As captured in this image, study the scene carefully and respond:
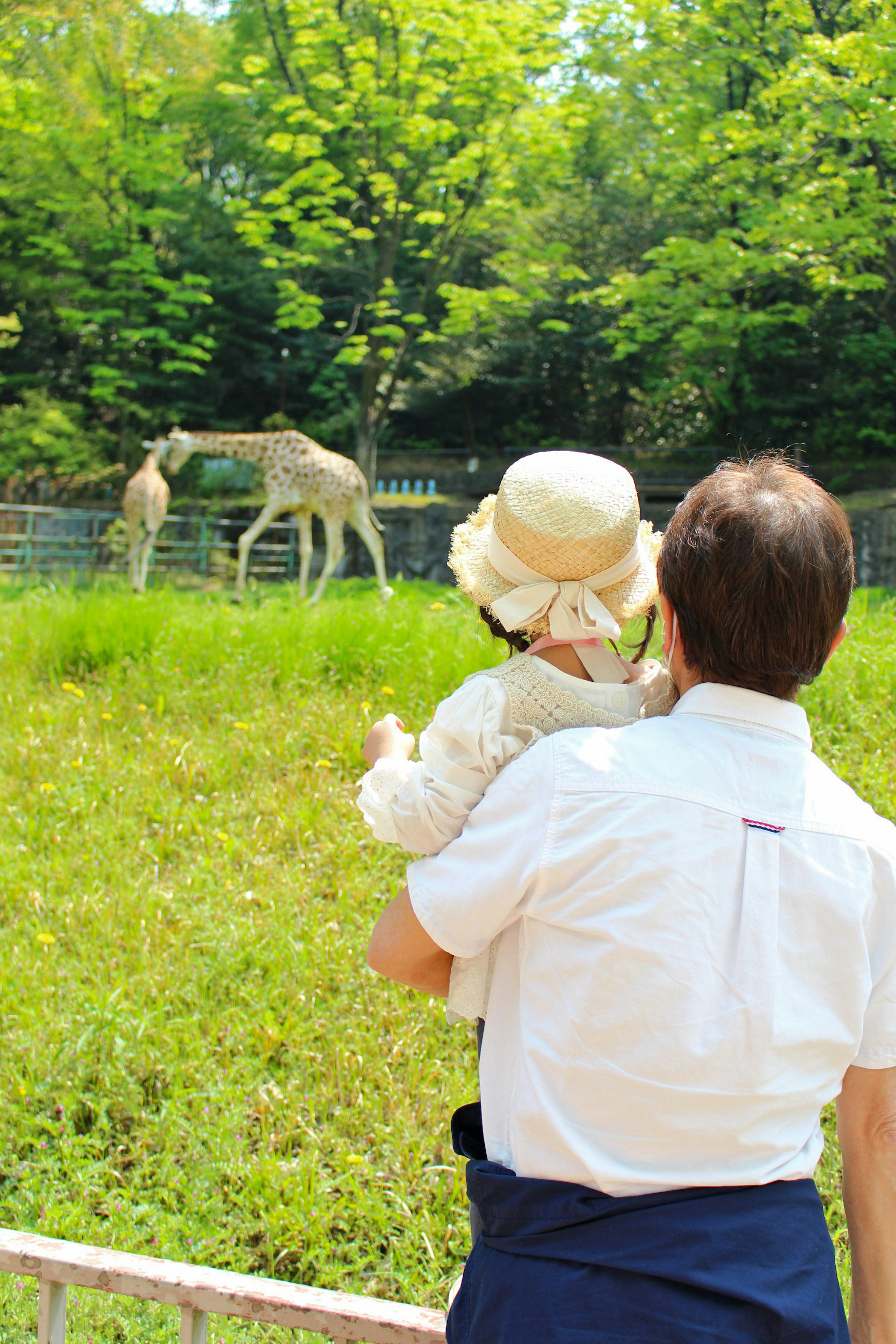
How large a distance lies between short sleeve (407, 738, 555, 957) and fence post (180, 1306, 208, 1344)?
1.01 m

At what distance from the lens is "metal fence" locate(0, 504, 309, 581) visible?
15.6m

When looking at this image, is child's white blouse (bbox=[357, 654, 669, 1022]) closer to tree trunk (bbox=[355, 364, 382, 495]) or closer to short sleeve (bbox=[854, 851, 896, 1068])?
short sleeve (bbox=[854, 851, 896, 1068])

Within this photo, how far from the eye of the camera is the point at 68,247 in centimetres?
1920

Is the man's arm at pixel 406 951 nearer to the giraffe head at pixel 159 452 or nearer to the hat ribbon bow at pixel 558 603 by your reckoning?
the hat ribbon bow at pixel 558 603

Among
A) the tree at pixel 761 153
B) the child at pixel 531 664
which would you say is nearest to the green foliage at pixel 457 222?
the tree at pixel 761 153

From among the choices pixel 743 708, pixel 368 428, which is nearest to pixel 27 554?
pixel 368 428

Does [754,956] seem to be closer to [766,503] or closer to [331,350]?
[766,503]

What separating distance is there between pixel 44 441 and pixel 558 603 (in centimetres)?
1873

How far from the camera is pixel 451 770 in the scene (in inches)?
52.1

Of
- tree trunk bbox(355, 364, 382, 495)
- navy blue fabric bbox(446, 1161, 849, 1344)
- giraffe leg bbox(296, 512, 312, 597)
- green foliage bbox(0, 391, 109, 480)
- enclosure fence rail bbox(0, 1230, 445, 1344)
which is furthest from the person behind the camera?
green foliage bbox(0, 391, 109, 480)

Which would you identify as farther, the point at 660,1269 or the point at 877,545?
the point at 877,545

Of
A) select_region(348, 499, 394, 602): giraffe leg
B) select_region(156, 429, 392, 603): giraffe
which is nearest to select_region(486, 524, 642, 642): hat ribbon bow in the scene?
select_region(156, 429, 392, 603): giraffe

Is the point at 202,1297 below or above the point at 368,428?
below

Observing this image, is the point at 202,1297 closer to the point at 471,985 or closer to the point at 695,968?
the point at 471,985
